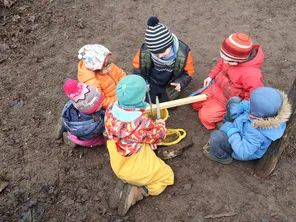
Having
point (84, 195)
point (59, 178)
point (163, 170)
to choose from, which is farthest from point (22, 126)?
point (163, 170)

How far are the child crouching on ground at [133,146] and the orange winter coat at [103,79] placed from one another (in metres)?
0.80

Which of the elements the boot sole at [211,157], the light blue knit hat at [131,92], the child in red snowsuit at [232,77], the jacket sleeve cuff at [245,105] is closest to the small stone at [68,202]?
the light blue knit hat at [131,92]

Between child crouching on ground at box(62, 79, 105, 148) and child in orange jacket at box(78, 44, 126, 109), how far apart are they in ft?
1.22

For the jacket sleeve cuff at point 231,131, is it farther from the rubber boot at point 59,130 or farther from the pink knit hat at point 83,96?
the rubber boot at point 59,130

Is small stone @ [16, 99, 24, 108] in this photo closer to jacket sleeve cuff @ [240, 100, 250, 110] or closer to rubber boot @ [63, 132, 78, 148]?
rubber boot @ [63, 132, 78, 148]

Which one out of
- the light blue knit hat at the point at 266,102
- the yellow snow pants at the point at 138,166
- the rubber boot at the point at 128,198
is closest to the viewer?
the light blue knit hat at the point at 266,102

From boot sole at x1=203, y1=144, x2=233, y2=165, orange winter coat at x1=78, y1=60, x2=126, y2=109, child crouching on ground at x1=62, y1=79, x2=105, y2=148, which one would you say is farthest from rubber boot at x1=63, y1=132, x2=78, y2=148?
boot sole at x1=203, y1=144, x2=233, y2=165

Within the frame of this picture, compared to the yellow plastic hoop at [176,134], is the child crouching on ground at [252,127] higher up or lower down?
higher up

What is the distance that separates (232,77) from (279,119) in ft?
3.56

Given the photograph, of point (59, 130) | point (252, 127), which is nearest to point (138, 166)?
point (252, 127)

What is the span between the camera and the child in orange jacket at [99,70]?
3.62 m

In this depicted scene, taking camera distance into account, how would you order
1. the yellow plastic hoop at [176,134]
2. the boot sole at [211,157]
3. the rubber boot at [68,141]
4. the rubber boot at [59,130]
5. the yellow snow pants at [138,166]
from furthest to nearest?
the rubber boot at [59,130] < the rubber boot at [68,141] < the yellow plastic hoop at [176,134] < the boot sole at [211,157] < the yellow snow pants at [138,166]

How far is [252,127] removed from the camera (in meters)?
2.97

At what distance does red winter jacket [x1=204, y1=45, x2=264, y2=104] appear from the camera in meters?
3.56
